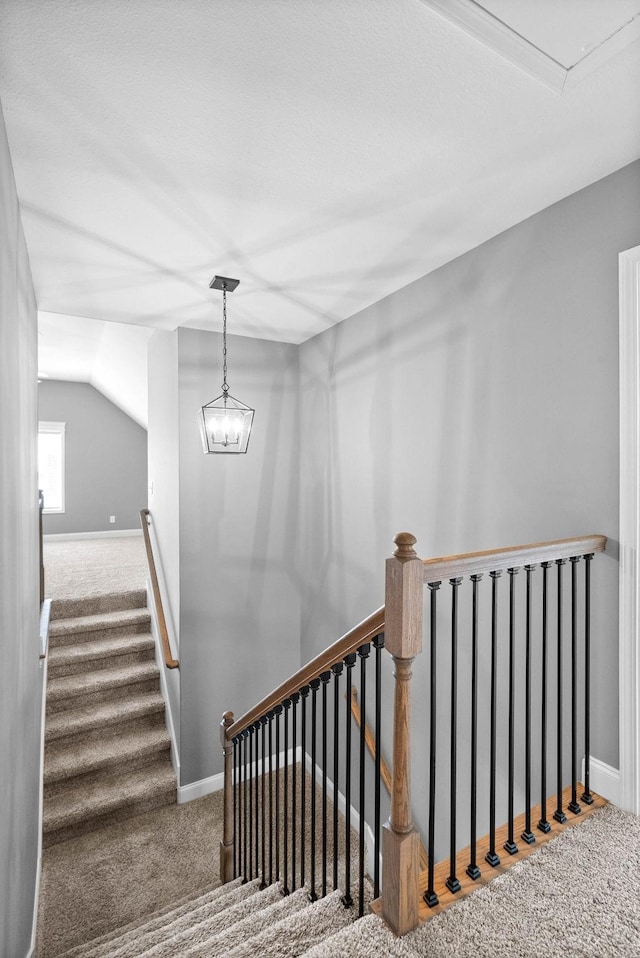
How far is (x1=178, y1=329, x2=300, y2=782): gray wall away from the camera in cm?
414

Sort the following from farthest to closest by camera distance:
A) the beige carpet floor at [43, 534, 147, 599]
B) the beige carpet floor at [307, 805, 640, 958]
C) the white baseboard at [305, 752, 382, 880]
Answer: the beige carpet floor at [43, 534, 147, 599] → the white baseboard at [305, 752, 382, 880] → the beige carpet floor at [307, 805, 640, 958]

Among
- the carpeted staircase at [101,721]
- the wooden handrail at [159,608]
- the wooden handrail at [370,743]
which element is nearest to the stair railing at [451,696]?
the wooden handrail at [370,743]

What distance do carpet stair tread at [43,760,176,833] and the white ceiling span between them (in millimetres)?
3753

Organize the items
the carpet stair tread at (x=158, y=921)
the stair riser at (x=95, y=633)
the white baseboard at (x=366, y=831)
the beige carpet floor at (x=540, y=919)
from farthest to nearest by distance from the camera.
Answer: the stair riser at (x=95, y=633) → the white baseboard at (x=366, y=831) → the carpet stair tread at (x=158, y=921) → the beige carpet floor at (x=540, y=919)

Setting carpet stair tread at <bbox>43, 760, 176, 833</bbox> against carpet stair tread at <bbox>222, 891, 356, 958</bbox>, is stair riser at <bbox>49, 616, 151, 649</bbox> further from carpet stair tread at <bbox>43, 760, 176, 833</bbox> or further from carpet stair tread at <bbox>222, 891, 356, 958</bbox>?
carpet stair tread at <bbox>222, 891, 356, 958</bbox>

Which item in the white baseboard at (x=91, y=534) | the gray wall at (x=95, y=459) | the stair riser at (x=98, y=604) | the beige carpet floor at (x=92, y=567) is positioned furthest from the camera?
the gray wall at (x=95, y=459)

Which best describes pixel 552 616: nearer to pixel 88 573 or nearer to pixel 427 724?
pixel 427 724

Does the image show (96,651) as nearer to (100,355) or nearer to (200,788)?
(200,788)

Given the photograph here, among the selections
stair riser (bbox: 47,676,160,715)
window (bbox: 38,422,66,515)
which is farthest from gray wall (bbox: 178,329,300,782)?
window (bbox: 38,422,66,515)

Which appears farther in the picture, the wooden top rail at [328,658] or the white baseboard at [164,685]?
the white baseboard at [164,685]

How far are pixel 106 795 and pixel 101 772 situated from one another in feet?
0.67

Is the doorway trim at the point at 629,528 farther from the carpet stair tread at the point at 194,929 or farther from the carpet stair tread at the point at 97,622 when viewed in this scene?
the carpet stair tread at the point at 97,622

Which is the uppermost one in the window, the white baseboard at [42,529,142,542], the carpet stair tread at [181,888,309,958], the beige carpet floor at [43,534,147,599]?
the window

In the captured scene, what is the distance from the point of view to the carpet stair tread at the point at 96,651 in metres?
4.43
